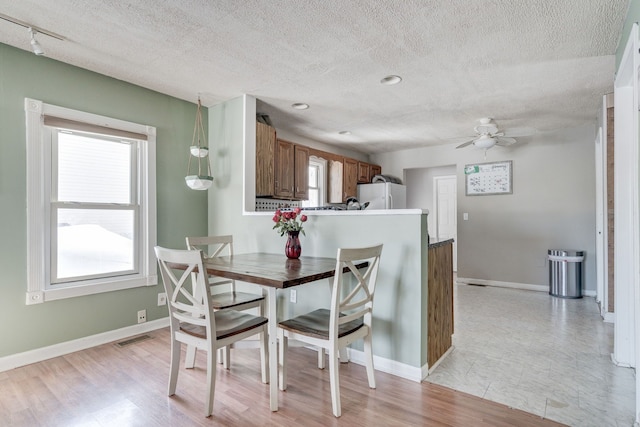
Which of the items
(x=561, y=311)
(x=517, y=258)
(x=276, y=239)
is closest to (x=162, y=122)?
(x=276, y=239)

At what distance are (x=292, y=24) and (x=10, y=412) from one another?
293 centimetres

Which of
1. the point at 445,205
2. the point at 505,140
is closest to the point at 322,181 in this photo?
the point at 505,140

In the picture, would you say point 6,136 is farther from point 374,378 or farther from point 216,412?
point 374,378

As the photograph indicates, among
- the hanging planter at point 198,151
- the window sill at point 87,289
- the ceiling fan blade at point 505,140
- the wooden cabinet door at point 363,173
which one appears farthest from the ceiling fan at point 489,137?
the window sill at point 87,289

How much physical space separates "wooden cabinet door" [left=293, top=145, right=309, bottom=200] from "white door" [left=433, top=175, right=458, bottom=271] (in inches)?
137

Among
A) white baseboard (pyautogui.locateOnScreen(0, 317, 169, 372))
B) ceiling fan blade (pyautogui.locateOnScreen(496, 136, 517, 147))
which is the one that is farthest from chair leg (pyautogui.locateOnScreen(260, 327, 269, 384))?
ceiling fan blade (pyautogui.locateOnScreen(496, 136, 517, 147))

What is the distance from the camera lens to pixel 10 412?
6.37ft

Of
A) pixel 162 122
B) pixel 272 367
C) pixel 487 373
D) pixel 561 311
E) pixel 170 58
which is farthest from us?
pixel 561 311

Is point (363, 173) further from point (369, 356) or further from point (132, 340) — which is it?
point (132, 340)

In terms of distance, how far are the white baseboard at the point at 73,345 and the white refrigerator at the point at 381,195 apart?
3.70m

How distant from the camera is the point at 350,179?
18.7 ft

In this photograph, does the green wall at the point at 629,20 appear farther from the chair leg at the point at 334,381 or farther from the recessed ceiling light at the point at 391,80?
the chair leg at the point at 334,381

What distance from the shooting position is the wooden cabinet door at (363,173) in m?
5.97

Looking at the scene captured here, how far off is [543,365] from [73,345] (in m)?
3.77
